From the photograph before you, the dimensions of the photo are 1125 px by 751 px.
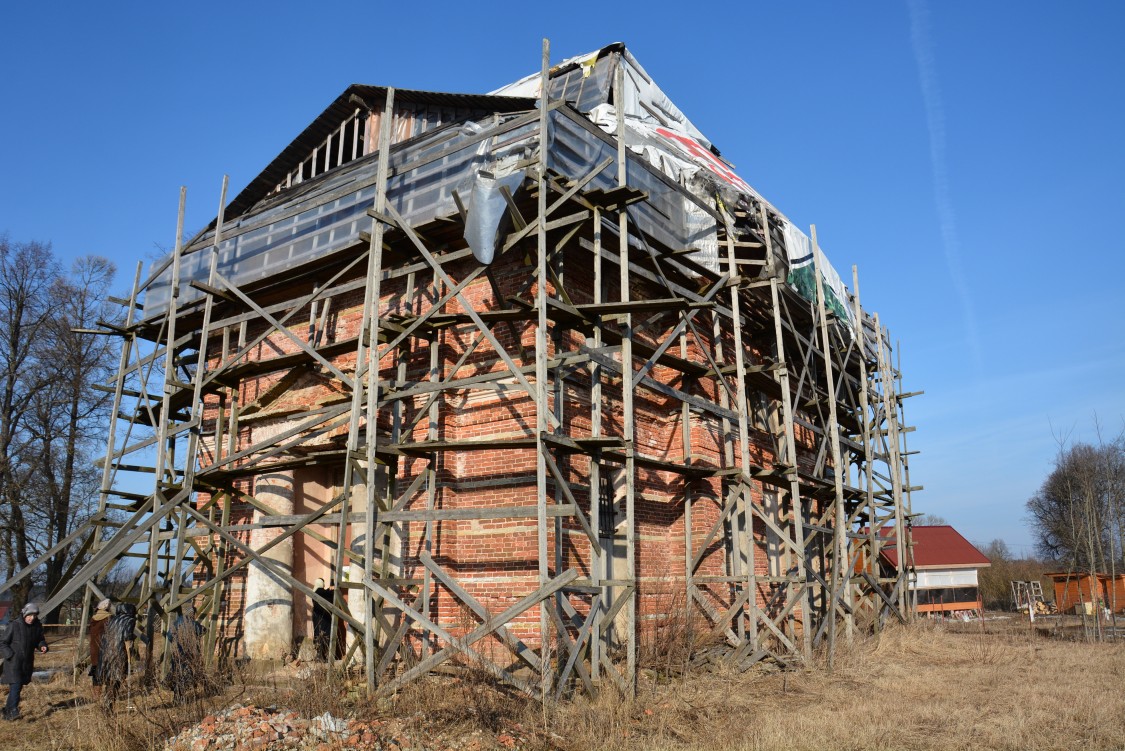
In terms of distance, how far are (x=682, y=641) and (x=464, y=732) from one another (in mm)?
4280

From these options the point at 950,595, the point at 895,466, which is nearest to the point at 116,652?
the point at 895,466

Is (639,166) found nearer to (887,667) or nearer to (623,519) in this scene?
(623,519)

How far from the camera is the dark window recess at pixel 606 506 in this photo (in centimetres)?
1219

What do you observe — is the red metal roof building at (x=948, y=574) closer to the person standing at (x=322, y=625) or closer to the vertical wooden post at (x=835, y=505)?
the vertical wooden post at (x=835, y=505)

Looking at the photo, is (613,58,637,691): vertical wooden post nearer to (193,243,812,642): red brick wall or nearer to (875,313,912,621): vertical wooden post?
(193,243,812,642): red brick wall

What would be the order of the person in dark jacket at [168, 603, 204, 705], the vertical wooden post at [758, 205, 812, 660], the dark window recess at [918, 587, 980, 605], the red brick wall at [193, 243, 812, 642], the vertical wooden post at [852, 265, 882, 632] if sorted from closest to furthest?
1. the person in dark jacket at [168, 603, 204, 705]
2. the red brick wall at [193, 243, 812, 642]
3. the vertical wooden post at [758, 205, 812, 660]
4. the vertical wooden post at [852, 265, 882, 632]
5. the dark window recess at [918, 587, 980, 605]

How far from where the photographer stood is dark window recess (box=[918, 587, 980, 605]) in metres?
37.4

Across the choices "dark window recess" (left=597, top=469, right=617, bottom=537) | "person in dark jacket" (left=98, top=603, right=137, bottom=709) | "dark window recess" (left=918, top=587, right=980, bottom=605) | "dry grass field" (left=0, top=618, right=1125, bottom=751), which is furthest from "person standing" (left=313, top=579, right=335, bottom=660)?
"dark window recess" (left=918, top=587, right=980, bottom=605)

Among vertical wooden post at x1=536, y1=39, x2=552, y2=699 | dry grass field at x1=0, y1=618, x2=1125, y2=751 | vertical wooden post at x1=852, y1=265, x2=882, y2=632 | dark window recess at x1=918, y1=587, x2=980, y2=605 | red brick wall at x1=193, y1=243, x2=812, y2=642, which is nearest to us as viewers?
dry grass field at x1=0, y1=618, x2=1125, y2=751

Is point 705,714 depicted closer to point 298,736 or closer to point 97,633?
point 298,736

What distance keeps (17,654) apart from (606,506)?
7.58 m

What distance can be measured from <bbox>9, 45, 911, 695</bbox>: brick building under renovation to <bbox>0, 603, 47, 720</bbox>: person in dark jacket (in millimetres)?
582

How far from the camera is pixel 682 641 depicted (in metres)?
11.2

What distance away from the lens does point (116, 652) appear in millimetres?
10234
